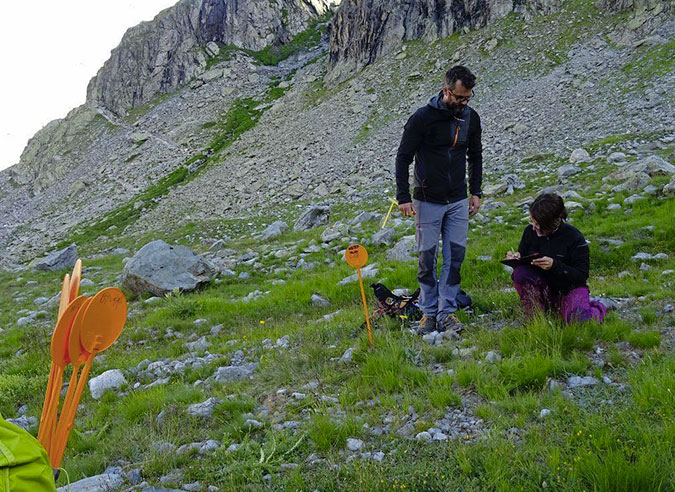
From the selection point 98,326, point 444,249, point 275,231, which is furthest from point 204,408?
point 275,231

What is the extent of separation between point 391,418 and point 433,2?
51.4 metres

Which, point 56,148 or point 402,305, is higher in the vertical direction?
point 56,148

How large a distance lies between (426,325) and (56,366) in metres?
4.16

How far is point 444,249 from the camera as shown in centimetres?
584

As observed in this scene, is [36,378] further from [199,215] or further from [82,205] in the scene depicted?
[82,205]

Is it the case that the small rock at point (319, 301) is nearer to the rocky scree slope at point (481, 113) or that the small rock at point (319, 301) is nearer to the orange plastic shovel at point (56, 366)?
the orange plastic shovel at point (56, 366)

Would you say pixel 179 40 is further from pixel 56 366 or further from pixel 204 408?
pixel 56 366

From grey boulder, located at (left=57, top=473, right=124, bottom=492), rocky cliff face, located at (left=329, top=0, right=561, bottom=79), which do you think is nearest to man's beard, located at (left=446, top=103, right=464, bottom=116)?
grey boulder, located at (left=57, top=473, right=124, bottom=492)

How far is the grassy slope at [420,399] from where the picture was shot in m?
2.68

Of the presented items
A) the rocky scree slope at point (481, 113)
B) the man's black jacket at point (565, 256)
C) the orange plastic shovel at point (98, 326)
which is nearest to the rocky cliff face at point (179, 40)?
the rocky scree slope at point (481, 113)

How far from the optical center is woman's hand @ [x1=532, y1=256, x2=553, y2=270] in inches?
181

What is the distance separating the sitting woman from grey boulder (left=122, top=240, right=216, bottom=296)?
8166 mm

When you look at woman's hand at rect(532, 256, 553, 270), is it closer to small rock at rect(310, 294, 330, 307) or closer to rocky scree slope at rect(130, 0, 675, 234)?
small rock at rect(310, 294, 330, 307)

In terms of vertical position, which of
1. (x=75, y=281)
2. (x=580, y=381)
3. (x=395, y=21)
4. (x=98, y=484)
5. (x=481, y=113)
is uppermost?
(x=395, y=21)
